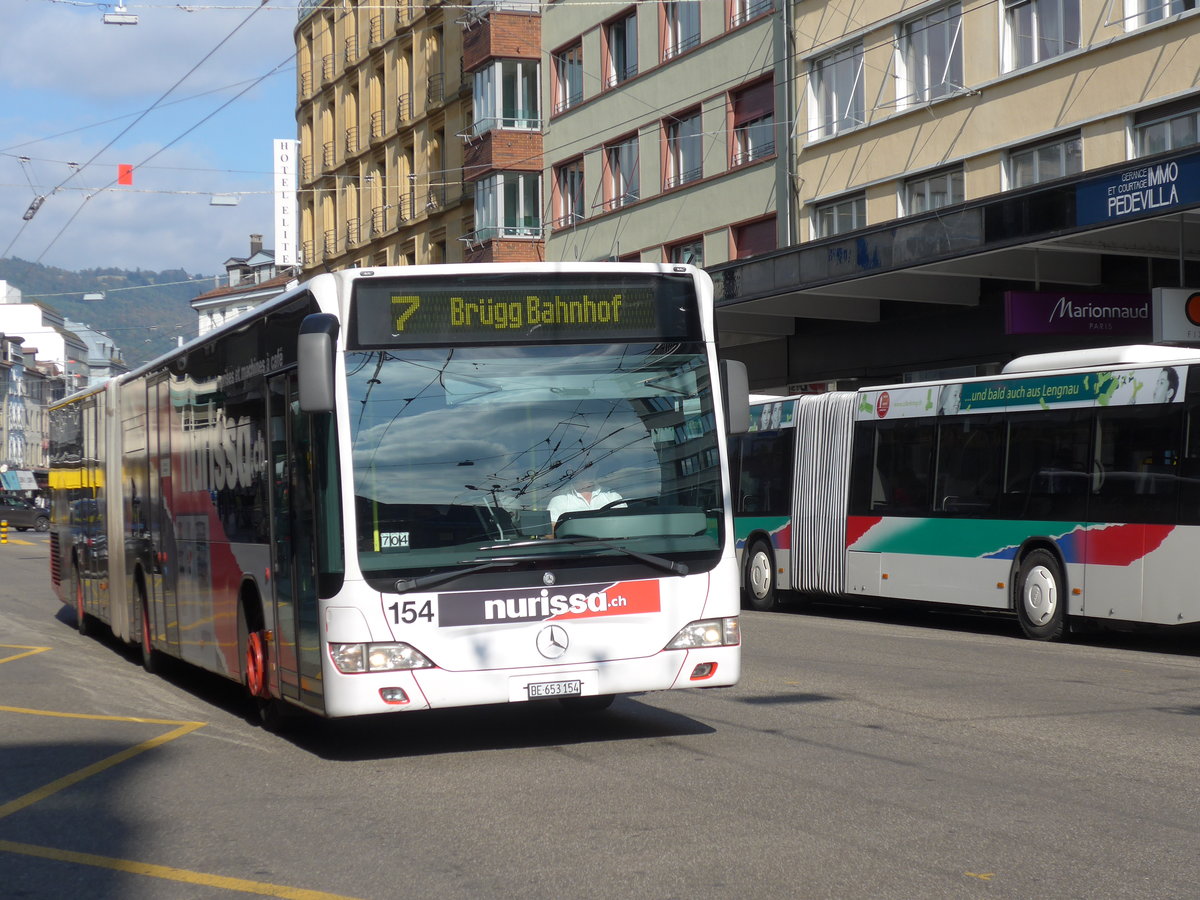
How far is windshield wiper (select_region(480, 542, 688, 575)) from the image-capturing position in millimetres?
8874

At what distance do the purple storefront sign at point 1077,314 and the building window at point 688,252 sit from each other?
13.7m

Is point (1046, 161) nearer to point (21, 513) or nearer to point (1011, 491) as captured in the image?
point (1011, 491)

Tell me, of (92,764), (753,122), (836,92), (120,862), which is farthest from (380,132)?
(120,862)

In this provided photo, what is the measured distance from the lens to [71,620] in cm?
2170

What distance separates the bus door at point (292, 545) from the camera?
29.8 ft

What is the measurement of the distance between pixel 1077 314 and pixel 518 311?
15.7m

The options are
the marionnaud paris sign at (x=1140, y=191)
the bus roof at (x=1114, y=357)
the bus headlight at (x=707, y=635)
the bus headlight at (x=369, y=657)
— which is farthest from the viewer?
the marionnaud paris sign at (x=1140, y=191)

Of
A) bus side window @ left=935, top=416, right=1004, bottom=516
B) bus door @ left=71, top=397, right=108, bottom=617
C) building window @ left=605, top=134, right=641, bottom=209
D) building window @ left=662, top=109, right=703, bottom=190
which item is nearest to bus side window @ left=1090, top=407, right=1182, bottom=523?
bus side window @ left=935, top=416, right=1004, bottom=516

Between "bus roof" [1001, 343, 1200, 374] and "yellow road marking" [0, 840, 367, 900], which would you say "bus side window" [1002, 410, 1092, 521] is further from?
"yellow road marking" [0, 840, 367, 900]

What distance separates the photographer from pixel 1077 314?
23.1 meters

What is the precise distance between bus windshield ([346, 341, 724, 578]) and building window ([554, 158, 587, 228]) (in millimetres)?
32873

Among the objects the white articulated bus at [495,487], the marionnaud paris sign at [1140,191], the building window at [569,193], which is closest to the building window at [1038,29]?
the marionnaud paris sign at [1140,191]

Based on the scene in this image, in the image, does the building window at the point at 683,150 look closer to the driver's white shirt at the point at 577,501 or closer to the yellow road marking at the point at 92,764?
the yellow road marking at the point at 92,764

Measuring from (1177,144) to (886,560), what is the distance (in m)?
8.24
